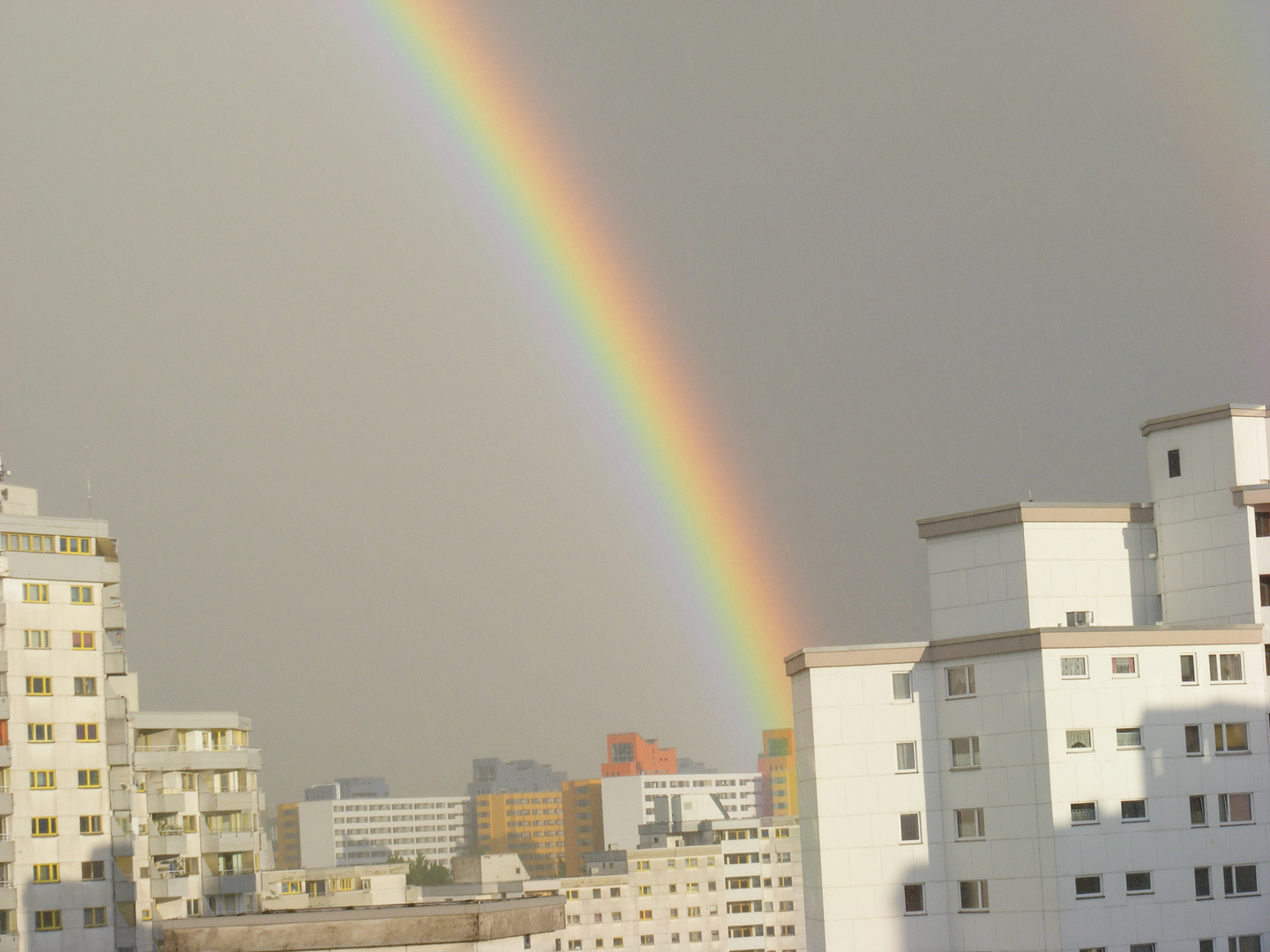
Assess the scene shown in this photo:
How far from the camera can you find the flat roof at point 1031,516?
59.7 meters

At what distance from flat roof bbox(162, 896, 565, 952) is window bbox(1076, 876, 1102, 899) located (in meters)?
30.6

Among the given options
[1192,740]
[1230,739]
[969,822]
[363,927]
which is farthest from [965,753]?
[363,927]

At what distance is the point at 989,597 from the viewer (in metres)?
60.4

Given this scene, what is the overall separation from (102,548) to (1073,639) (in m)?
48.7

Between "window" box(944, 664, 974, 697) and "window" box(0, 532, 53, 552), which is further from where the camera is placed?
"window" box(0, 532, 53, 552)

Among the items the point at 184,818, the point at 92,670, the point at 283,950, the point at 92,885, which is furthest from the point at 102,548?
the point at 283,950

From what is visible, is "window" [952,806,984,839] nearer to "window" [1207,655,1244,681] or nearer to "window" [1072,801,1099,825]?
"window" [1072,801,1099,825]

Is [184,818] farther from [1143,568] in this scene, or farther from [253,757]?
[1143,568]

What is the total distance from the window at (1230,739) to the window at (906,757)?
996 centimetres

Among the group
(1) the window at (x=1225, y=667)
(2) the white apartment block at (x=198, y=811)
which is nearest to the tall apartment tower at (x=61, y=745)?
(2) the white apartment block at (x=198, y=811)

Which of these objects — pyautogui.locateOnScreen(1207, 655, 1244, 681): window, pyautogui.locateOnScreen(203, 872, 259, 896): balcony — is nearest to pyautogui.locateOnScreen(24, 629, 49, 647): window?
pyautogui.locateOnScreen(203, 872, 259, 896): balcony

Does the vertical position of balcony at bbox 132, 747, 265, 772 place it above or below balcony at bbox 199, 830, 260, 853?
above

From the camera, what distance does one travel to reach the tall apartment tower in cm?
7462

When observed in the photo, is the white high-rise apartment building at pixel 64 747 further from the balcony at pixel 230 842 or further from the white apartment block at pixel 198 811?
the balcony at pixel 230 842
